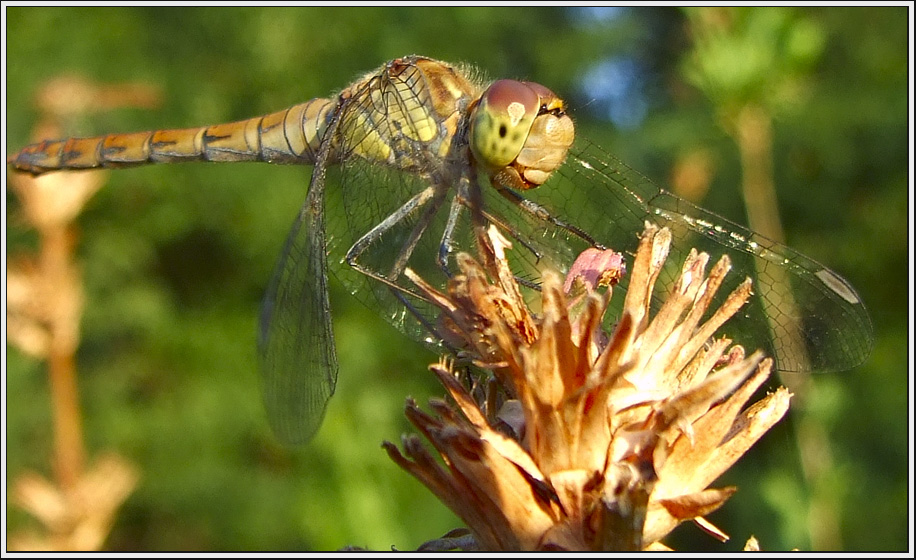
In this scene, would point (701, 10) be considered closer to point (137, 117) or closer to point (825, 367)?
point (825, 367)

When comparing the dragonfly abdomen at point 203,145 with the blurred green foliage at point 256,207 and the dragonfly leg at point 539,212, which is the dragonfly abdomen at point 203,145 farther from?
the blurred green foliage at point 256,207

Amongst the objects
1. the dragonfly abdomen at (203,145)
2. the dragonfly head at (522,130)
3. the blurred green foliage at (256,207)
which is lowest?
the dragonfly head at (522,130)

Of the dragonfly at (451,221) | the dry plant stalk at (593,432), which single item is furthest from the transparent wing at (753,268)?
the dry plant stalk at (593,432)

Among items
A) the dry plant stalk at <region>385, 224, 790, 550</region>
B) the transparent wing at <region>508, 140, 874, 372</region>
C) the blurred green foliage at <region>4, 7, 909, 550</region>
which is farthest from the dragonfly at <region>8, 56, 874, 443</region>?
the blurred green foliage at <region>4, 7, 909, 550</region>

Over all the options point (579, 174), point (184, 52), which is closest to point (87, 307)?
point (184, 52)

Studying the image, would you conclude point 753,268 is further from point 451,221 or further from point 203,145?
point 203,145
